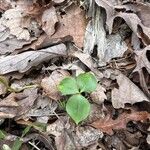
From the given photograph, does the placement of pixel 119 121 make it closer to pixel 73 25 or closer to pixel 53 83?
pixel 53 83

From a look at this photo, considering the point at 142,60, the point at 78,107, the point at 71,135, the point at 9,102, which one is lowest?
the point at 71,135

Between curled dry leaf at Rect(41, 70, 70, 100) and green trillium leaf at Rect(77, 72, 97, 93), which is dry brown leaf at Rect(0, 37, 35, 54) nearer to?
curled dry leaf at Rect(41, 70, 70, 100)

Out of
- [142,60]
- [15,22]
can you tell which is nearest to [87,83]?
[142,60]

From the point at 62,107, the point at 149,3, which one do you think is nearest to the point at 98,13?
the point at 149,3

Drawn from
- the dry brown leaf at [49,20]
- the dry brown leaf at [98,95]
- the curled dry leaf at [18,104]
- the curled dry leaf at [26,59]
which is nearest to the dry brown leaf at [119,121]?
the dry brown leaf at [98,95]

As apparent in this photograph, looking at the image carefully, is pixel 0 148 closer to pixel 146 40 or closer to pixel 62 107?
pixel 62 107

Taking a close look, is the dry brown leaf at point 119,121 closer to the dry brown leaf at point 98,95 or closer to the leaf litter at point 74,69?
the leaf litter at point 74,69

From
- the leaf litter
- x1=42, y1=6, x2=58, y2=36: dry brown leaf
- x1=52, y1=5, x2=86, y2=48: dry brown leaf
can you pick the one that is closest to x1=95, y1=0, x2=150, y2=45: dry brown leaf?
the leaf litter
